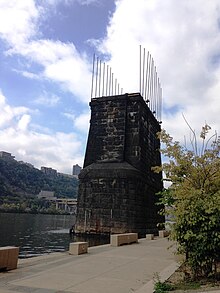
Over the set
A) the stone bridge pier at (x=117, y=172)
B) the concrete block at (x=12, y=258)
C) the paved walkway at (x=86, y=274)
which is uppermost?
the stone bridge pier at (x=117, y=172)

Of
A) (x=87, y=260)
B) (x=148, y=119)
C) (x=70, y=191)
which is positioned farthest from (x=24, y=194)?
(x=87, y=260)

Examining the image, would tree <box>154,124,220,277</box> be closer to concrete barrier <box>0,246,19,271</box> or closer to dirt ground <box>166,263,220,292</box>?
dirt ground <box>166,263,220,292</box>

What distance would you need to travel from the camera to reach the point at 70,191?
551 ft

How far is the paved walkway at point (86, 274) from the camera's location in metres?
6.50

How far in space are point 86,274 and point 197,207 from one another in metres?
3.41

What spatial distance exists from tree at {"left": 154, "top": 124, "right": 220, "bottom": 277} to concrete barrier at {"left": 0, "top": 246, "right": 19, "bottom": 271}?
14.9 feet

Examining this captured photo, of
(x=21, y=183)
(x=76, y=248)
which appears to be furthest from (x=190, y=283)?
(x=21, y=183)

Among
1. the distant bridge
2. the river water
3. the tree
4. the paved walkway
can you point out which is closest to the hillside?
the distant bridge

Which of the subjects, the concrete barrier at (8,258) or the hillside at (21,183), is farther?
the hillside at (21,183)

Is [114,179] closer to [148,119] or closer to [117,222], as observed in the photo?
[117,222]

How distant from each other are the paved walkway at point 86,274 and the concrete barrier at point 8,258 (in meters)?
0.22

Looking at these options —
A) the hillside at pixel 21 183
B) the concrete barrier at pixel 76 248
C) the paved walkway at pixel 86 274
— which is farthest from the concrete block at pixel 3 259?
the hillside at pixel 21 183

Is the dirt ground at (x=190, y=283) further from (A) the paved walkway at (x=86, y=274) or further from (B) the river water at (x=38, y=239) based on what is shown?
(B) the river water at (x=38, y=239)

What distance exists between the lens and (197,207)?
700cm
